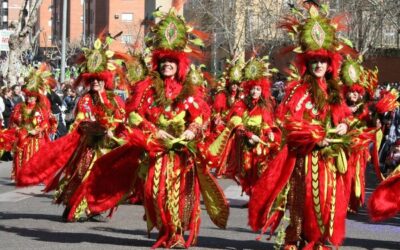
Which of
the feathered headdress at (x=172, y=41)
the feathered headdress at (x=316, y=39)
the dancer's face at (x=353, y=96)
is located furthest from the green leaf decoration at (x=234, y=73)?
the feathered headdress at (x=316, y=39)

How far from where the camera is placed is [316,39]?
889cm

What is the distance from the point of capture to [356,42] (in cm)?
3728

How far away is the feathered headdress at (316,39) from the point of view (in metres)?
8.89

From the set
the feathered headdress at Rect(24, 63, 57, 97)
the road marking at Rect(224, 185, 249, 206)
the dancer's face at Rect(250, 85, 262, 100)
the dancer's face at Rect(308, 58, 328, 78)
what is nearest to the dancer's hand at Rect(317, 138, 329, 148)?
the dancer's face at Rect(308, 58, 328, 78)

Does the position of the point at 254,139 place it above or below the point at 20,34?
below

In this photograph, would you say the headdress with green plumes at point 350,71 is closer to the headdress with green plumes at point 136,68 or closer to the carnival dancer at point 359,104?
the carnival dancer at point 359,104

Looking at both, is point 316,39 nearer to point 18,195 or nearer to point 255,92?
point 255,92

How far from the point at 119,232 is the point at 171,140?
1893 mm

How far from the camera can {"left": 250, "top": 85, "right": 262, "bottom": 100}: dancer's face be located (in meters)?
13.7

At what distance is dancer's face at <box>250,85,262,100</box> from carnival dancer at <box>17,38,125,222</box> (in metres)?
2.39

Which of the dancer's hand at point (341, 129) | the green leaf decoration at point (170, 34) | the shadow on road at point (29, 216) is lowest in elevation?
the shadow on road at point (29, 216)

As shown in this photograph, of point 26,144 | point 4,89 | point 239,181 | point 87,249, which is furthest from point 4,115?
point 87,249

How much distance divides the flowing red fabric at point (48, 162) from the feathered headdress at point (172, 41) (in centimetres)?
234

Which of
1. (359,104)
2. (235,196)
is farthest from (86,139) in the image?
(235,196)
